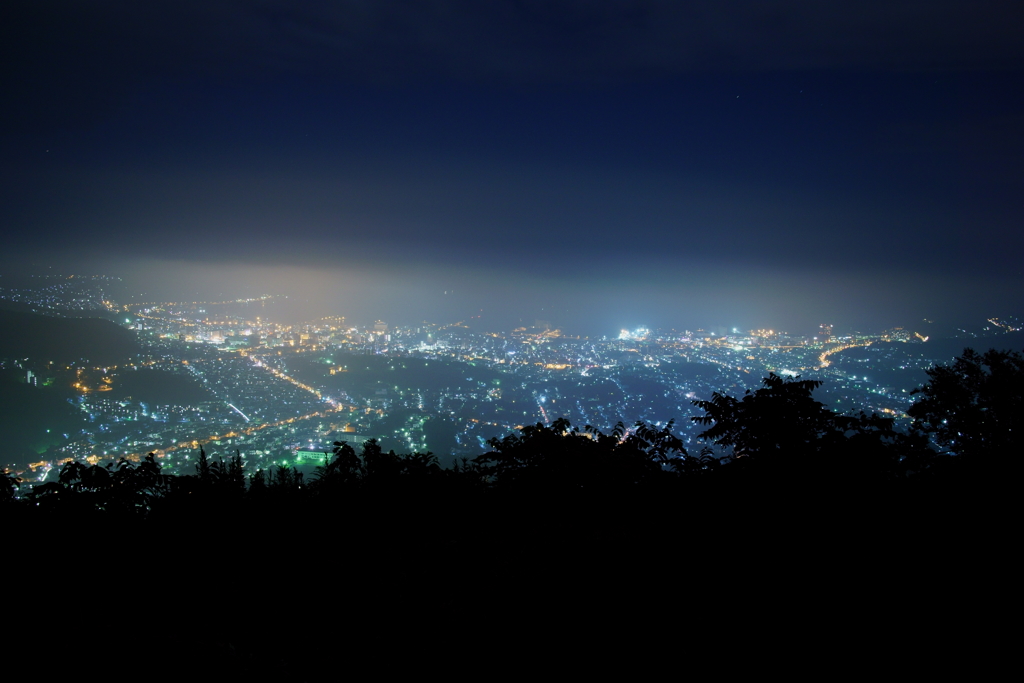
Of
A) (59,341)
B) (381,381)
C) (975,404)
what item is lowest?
(381,381)

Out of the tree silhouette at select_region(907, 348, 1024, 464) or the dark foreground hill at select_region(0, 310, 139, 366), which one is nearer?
the tree silhouette at select_region(907, 348, 1024, 464)

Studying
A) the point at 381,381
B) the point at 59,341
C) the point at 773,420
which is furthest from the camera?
the point at 381,381

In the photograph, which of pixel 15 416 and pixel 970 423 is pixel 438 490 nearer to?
pixel 970 423

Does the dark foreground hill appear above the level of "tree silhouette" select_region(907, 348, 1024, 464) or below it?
below

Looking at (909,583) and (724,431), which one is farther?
(724,431)

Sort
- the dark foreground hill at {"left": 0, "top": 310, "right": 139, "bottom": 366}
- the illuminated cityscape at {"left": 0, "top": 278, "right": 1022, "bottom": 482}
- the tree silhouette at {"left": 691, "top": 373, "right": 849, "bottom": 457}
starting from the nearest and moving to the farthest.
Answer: the tree silhouette at {"left": 691, "top": 373, "right": 849, "bottom": 457}, the illuminated cityscape at {"left": 0, "top": 278, "right": 1022, "bottom": 482}, the dark foreground hill at {"left": 0, "top": 310, "right": 139, "bottom": 366}

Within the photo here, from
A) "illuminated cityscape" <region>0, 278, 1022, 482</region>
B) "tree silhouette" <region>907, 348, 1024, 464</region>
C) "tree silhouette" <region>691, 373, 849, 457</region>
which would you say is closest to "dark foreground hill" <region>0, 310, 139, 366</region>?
"illuminated cityscape" <region>0, 278, 1022, 482</region>

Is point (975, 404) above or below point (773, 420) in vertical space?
above

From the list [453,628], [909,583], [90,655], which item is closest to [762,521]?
[909,583]

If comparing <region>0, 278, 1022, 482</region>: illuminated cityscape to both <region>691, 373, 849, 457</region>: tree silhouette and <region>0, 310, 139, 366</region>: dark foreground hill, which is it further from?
<region>691, 373, 849, 457</region>: tree silhouette

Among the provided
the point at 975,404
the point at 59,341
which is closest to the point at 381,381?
the point at 59,341

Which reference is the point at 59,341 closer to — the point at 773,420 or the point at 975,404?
the point at 773,420
